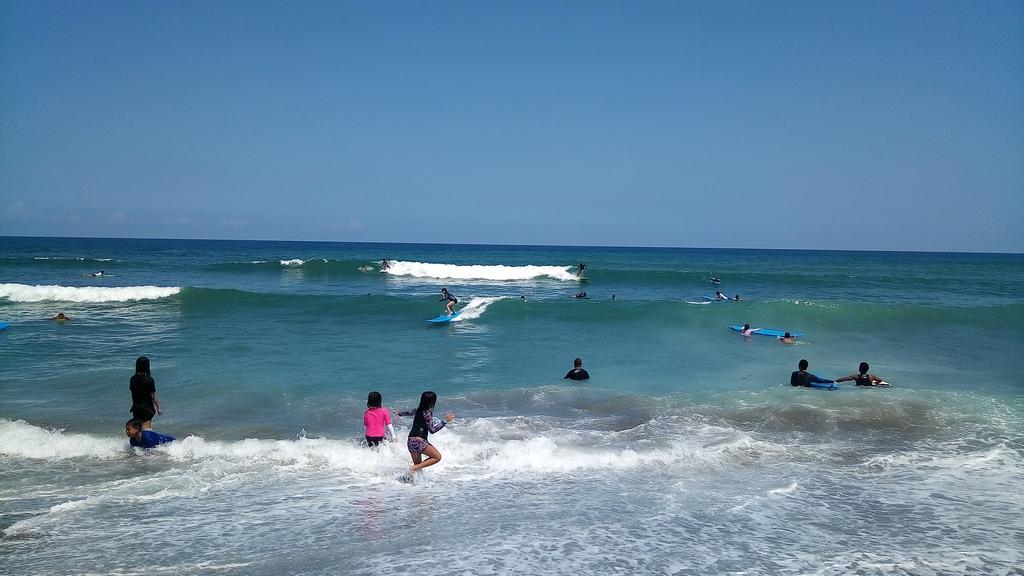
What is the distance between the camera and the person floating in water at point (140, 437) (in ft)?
30.0

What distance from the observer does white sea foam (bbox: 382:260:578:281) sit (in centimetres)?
4984

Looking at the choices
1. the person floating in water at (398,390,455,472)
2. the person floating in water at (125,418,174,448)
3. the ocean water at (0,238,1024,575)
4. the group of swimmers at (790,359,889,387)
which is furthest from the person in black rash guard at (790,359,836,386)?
the person floating in water at (125,418,174,448)

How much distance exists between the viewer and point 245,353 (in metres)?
17.3

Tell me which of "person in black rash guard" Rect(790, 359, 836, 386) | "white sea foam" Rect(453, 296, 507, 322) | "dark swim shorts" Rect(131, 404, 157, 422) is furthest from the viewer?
"white sea foam" Rect(453, 296, 507, 322)

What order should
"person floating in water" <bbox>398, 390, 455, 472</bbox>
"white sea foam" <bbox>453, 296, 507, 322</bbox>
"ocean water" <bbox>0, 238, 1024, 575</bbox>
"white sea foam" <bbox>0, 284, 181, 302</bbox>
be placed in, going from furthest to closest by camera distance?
"white sea foam" <bbox>0, 284, 181, 302</bbox> < "white sea foam" <bbox>453, 296, 507, 322</bbox> < "person floating in water" <bbox>398, 390, 455, 472</bbox> < "ocean water" <bbox>0, 238, 1024, 575</bbox>

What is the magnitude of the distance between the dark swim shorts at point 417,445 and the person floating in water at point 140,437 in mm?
4117

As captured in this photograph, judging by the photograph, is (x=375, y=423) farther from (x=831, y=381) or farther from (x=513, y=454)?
(x=831, y=381)

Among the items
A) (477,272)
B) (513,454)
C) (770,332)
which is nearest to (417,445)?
(513,454)

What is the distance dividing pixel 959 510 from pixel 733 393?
6.11m

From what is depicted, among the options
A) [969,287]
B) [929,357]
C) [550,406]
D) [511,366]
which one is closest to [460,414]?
[550,406]

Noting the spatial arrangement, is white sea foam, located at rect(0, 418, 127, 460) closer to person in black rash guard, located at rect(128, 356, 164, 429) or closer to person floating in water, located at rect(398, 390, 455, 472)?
person in black rash guard, located at rect(128, 356, 164, 429)

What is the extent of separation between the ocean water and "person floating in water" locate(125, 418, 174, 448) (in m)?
0.20

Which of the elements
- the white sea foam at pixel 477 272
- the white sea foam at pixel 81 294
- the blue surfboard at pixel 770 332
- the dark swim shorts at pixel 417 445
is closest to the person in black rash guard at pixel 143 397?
the dark swim shorts at pixel 417 445

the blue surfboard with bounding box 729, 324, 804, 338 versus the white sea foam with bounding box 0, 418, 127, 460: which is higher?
the blue surfboard with bounding box 729, 324, 804, 338
